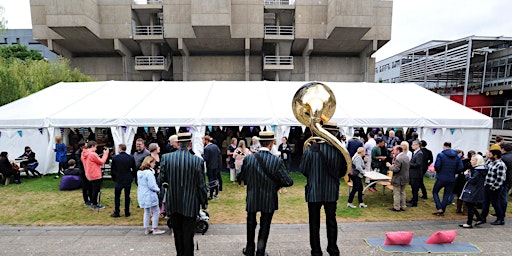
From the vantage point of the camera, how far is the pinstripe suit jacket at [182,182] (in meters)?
3.33

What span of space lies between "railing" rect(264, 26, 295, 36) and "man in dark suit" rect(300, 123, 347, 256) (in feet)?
72.0

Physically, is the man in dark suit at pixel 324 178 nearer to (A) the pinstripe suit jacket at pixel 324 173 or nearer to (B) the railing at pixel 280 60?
(A) the pinstripe suit jacket at pixel 324 173

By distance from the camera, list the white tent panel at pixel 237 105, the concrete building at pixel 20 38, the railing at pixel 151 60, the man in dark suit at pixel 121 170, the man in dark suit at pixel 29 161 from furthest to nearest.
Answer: the concrete building at pixel 20 38
the railing at pixel 151 60
the white tent panel at pixel 237 105
the man in dark suit at pixel 29 161
the man in dark suit at pixel 121 170

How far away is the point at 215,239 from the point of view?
4.39m

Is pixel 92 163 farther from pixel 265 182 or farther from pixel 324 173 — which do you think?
pixel 324 173

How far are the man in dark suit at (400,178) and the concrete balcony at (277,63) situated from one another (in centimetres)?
1899

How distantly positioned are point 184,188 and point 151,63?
24185mm

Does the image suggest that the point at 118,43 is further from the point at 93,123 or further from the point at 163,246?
the point at 163,246

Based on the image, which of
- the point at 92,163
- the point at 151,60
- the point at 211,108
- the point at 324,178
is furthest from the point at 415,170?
the point at 151,60

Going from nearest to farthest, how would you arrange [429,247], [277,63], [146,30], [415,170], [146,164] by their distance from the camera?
[429,247] → [146,164] → [415,170] → [277,63] → [146,30]

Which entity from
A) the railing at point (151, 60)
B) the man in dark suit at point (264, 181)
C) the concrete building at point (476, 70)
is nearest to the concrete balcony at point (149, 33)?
the railing at point (151, 60)

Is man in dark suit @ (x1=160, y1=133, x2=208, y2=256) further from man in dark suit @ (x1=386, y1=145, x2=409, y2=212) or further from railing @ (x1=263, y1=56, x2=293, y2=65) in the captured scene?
railing @ (x1=263, y1=56, x2=293, y2=65)

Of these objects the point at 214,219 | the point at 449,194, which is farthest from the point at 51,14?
the point at 449,194

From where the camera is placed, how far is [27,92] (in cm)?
1350
